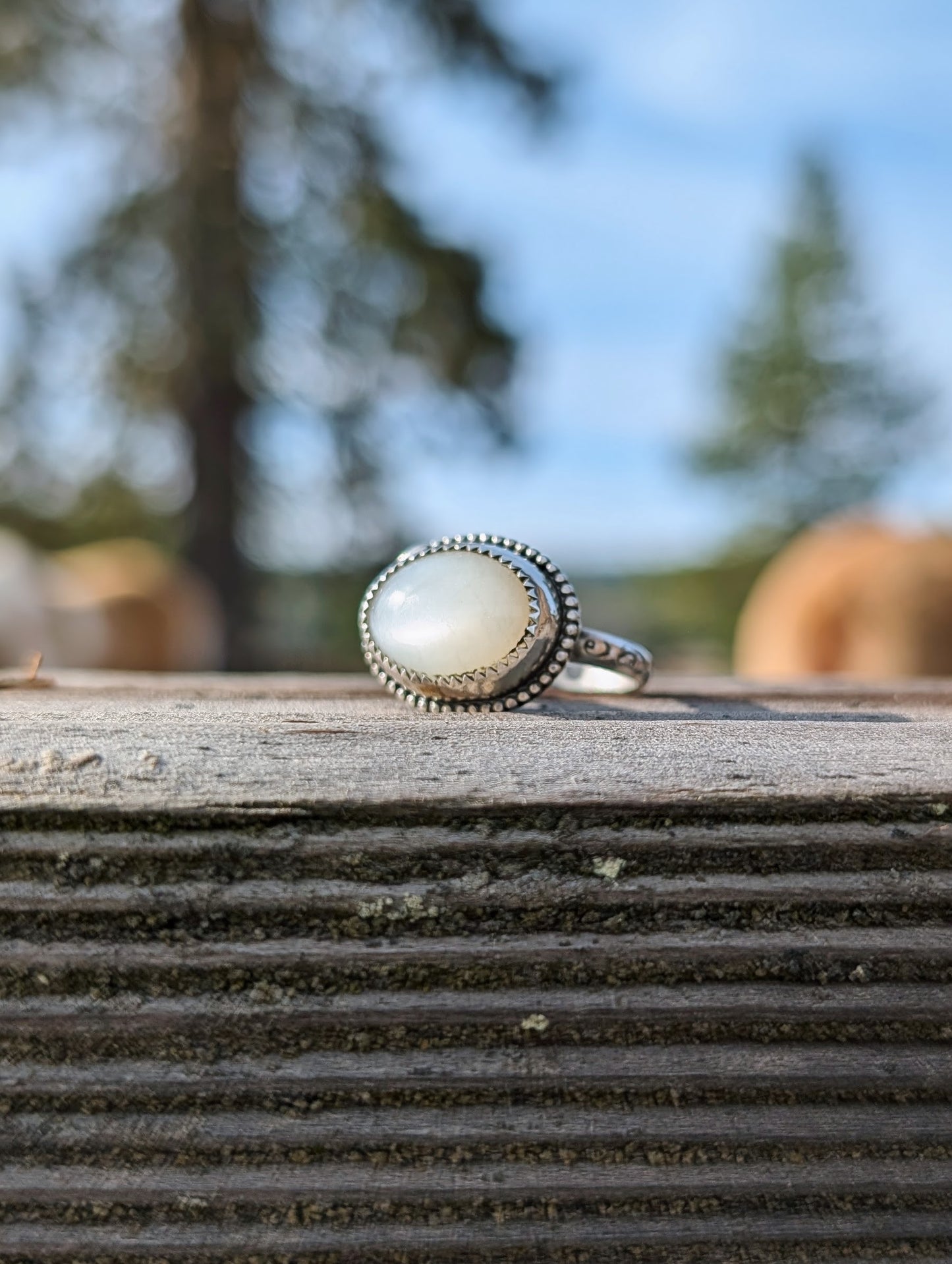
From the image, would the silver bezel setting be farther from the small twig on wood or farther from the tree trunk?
the tree trunk

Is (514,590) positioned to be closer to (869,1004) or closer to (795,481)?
(869,1004)

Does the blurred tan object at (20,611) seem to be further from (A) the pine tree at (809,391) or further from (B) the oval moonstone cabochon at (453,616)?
(A) the pine tree at (809,391)

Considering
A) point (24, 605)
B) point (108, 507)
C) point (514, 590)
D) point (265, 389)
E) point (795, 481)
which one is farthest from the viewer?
point (795, 481)

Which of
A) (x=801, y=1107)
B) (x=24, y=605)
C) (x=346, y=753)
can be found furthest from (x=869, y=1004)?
(x=24, y=605)

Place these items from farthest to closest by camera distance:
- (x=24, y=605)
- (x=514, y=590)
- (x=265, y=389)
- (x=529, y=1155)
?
(x=265, y=389) < (x=24, y=605) < (x=514, y=590) < (x=529, y=1155)

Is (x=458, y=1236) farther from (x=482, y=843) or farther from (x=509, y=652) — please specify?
(x=509, y=652)

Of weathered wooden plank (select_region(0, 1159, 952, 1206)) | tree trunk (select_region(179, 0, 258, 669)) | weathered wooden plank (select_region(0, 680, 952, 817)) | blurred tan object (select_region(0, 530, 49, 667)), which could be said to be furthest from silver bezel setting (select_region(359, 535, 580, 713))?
tree trunk (select_region(179, 0, 258, 669))
